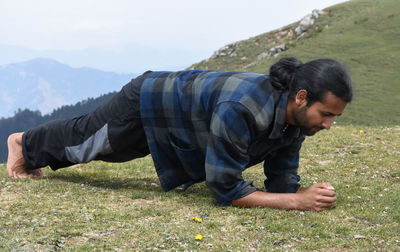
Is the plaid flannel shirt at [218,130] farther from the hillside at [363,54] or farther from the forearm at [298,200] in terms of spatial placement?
the hillside at [363,54]

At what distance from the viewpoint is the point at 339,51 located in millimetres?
39188

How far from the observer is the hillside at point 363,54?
87.5 feet

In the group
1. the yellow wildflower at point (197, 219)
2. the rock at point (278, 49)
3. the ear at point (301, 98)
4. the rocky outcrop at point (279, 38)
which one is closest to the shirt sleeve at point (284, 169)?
the ear at point (301, 98)

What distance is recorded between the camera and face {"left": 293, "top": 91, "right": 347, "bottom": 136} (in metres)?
4.90

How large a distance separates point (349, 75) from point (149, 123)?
262 centimetres

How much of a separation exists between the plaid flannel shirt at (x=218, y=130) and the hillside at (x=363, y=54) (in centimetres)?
1286

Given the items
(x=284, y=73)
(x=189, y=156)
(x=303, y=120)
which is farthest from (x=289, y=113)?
(x=189, y=156)

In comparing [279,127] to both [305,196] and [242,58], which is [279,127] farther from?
[242,58]

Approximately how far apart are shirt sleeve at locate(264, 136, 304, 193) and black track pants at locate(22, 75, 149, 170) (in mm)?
1847

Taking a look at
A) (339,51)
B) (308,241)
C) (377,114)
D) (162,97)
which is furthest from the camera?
(339,51)

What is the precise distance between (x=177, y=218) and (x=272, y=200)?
120cm

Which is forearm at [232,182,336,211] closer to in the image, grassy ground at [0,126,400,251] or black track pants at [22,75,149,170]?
grassy ground at [0,126,400,251]

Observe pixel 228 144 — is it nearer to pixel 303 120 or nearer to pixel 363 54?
pixel 303 120

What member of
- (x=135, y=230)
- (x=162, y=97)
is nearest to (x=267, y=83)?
(x=162, y=97)
